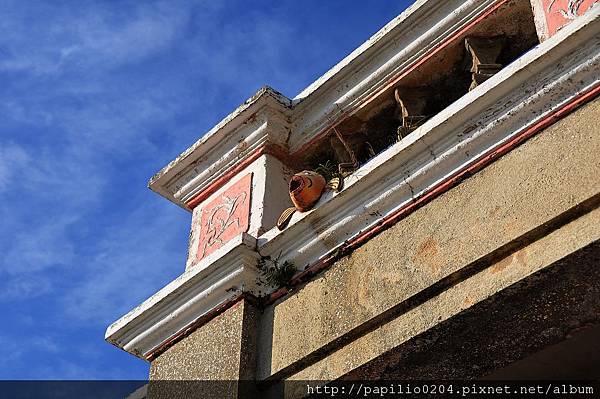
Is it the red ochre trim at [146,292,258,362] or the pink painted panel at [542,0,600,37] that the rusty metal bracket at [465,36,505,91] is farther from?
the red ochre trim at [146,292,258,362]

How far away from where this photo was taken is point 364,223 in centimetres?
378

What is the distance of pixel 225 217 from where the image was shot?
449cm

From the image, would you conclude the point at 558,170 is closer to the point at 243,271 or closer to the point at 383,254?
the point at 383,254

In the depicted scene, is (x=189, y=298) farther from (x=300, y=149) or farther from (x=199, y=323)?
(x=300, y=149)

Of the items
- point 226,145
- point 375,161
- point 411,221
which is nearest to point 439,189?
point 411,221

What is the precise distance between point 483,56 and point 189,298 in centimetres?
148

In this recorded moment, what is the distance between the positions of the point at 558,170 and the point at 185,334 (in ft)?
5.50

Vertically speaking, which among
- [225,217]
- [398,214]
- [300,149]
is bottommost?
[398,214]

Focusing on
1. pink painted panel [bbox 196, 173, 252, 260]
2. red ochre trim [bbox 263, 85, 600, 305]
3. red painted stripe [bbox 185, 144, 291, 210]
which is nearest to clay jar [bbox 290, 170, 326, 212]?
red ochre trim [bbox 263, 85, 600, 305]

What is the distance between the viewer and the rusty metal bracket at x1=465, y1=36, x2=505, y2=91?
153 inches

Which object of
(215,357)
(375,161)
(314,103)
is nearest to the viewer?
(375,161)

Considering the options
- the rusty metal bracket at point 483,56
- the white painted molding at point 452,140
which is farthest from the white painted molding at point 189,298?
the rusty metal bracket at point 483,56

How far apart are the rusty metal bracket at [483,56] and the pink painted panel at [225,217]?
1.08m

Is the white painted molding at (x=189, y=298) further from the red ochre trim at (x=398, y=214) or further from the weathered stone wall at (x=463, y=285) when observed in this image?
the weathered stone wall at (x=463, y=285)
